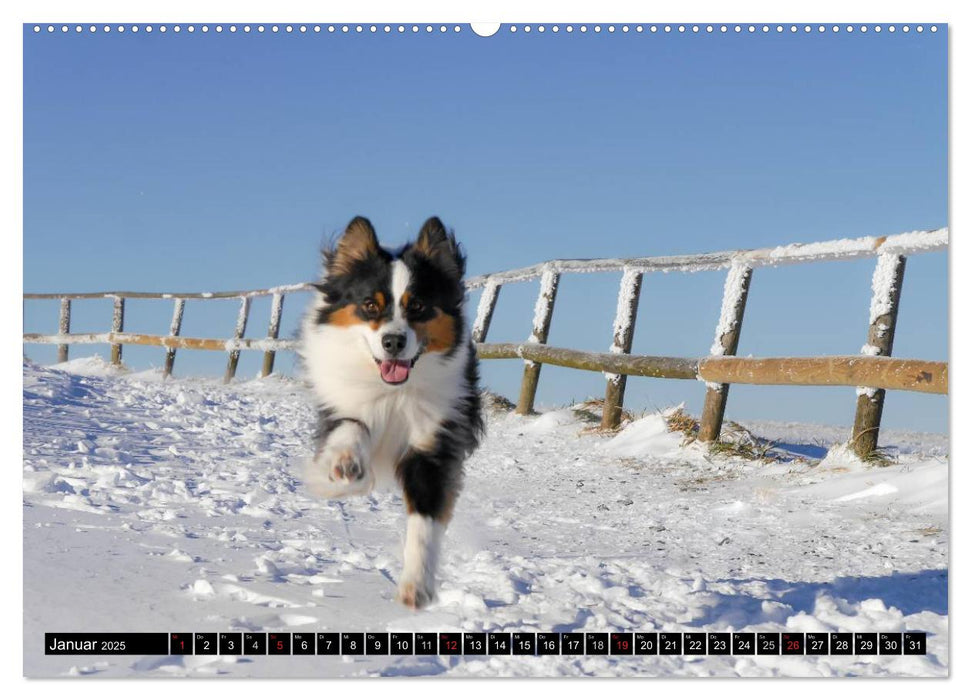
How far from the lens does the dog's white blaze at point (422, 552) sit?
322 cm

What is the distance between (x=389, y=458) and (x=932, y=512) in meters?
2.84

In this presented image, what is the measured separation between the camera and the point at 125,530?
395cm

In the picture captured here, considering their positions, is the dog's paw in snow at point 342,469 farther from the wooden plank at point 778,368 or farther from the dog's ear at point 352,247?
the wooden plank at point 778,368

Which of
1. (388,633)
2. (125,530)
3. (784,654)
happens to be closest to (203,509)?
(125,530)

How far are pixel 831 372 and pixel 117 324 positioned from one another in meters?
6.95

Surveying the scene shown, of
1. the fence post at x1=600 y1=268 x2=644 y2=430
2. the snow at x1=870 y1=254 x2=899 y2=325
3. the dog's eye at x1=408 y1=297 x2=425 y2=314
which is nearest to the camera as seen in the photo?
the dog's eye at x1=408 y1=297 x2=425 y2=314

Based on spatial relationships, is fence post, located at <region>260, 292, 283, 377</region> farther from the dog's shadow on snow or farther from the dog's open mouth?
the dog's shadow on snow

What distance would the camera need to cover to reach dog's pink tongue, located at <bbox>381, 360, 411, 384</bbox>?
3.52 meters

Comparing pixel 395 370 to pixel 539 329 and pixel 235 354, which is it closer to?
pixel 539 329

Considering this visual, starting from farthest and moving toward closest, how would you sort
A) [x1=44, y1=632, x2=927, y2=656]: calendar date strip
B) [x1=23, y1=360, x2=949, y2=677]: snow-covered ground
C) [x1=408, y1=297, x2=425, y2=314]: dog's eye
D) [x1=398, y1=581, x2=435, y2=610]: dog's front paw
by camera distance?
[x1=408, y1=297, x2=425, y2=314]: dog's eye < [x1=398, y1=581, x2=435, y2=610]: dog's front paw < [x1=23, y1=360, x2=949, y2=677]: snow-covered ground < [x1=44, y1=632, x2=927, y2=656]: calendar date strip

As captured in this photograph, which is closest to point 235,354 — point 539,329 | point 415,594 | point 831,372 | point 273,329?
point 273,329

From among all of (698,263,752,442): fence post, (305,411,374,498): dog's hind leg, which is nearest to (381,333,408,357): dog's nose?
(305,411,374,498): dog's hind leg

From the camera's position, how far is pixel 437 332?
3.64m

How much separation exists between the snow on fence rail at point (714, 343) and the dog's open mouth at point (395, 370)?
54 centimetres
